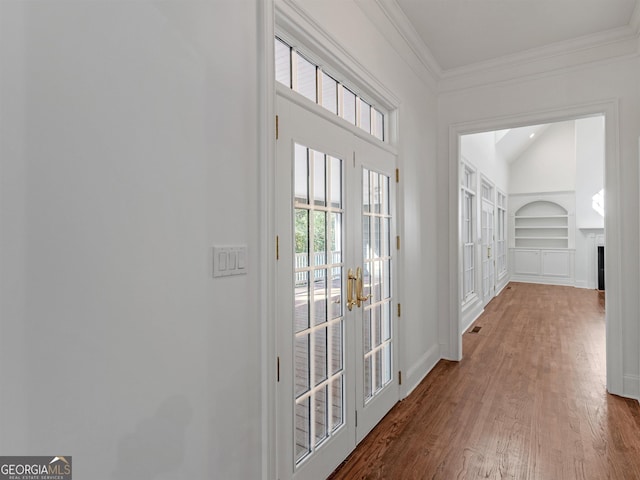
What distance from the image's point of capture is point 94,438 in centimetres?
96

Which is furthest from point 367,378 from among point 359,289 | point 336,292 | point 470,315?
point 470,315

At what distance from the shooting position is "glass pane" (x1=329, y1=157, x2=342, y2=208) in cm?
203

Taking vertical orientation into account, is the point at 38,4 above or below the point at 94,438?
above

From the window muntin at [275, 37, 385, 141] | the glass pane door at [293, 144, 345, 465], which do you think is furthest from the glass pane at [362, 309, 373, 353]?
the window muntin at [275, 37, 385, 141]

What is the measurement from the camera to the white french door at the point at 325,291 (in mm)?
1667

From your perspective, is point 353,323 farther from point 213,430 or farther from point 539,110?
point 539,110

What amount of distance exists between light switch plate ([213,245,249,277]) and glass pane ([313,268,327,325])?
56 cm

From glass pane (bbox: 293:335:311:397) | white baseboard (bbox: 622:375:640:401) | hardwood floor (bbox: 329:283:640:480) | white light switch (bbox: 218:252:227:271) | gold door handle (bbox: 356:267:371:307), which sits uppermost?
white light switch (bbox: 218:252:227:271)

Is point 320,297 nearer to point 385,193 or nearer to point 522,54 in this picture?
point 385,193

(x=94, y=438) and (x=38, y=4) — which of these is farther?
(x=94, y=438)

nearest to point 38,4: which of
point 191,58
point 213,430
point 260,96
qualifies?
point 191,58

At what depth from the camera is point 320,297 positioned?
1.92 metres

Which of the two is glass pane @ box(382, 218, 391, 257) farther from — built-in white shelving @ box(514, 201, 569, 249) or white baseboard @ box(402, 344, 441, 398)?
built-in white shelving @ box(514, 201, 569, 249)

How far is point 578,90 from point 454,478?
334 centimetres
